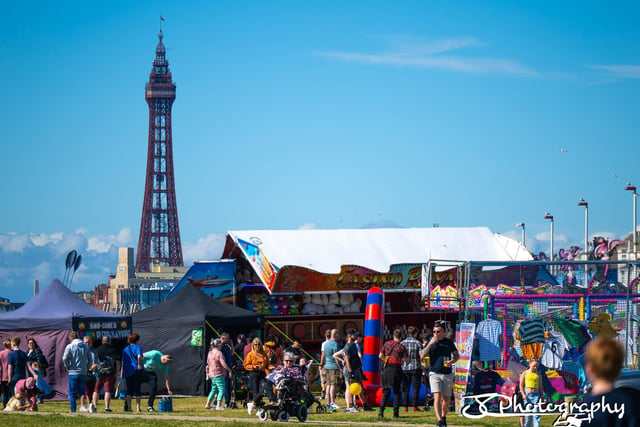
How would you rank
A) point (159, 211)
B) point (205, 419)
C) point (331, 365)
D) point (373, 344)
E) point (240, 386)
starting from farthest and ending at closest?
point (159, 211), point (373, 344), point (240, 386), point (331, 365), point (205, 419)

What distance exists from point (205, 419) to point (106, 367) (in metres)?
3.24

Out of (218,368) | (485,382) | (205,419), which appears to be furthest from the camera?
(218,368)

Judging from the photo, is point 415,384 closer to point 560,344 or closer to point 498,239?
point 560,344

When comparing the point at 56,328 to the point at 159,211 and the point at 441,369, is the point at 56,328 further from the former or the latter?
the point at 159,211

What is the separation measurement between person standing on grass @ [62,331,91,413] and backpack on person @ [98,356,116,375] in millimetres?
379

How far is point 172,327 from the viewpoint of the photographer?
23719 millimetres

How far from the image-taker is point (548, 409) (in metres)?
14.0

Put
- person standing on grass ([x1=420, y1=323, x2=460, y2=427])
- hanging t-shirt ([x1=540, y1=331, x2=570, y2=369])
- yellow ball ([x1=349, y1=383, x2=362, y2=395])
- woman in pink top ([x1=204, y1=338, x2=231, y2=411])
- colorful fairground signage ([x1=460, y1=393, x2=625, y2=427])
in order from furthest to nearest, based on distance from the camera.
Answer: woman in pink top ([x1=204, y1=338, x2=231, y2=411]) < yellow ball ([x1=349, y1=383, x2=362, y2=395]) < hanging t-shirt ([x1=540, y1=331, x2=570, y2=369]) < person standing on grass ([x1=420, y1=323, x2=460, y2=427]) < colorful fairground signage ([x1=460, y1=393, x2=625, y2=427])

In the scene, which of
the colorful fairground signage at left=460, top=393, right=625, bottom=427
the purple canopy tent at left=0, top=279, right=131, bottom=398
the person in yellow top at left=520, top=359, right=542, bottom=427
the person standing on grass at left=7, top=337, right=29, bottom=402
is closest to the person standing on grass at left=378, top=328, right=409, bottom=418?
the colorful fairground signage at left=460, top=393, right=625, bottom=427

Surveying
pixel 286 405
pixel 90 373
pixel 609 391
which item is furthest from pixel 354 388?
pixel 609 391

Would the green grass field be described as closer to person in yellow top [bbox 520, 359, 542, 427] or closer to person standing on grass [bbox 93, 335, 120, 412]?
person standing on grass [bbox 93, 335, 120, 412]

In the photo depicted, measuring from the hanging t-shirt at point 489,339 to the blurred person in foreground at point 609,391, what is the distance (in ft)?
37.8

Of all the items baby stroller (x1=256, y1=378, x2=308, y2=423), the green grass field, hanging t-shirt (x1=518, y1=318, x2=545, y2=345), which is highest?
hanging t-shirt (x1=518, y1=318, x2=545, y2=345)

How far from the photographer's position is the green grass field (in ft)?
49.8
